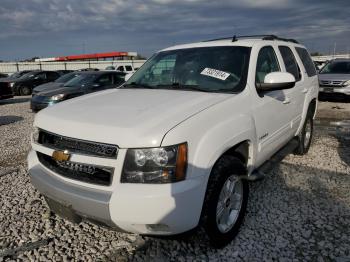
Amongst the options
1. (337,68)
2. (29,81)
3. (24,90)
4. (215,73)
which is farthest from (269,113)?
(29,81)

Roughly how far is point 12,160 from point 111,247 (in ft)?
12.5

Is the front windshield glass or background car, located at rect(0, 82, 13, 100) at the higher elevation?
the front windshield glass

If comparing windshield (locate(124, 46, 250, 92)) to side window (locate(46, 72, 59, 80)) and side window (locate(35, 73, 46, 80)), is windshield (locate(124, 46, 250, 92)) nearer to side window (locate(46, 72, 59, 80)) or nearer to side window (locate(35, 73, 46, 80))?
side window (locate(35, 73, 46, 80))

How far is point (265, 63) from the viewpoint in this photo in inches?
157

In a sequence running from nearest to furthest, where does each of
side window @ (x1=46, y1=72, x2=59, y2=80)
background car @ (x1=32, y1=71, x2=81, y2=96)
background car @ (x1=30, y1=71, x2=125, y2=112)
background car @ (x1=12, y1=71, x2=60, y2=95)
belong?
background car @ (x1=30, y1=71, x2=125, y2=112), background car @ (x1=32, y1=71, x2=81, y2=96), background car @ (x1=12, y1=71, x2=60, y2=95), side window @ (x1=46, y1=72, x2=59, y2=80)

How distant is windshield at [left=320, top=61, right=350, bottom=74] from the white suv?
10784 millimetres

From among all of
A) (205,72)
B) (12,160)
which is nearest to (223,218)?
(205,72)

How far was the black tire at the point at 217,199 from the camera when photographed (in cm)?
267

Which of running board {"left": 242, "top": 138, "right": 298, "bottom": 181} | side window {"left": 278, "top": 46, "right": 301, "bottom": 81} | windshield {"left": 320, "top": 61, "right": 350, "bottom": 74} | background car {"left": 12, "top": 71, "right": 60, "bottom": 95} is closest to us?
running board {"left": 242, "top": 138, "right": 298, "bottom": 181}

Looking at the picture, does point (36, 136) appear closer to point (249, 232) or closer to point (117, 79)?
point (249, 232)

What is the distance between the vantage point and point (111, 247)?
3.13 m

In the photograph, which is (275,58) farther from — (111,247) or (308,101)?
(111,247)

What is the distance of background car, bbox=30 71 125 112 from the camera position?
1024 cm

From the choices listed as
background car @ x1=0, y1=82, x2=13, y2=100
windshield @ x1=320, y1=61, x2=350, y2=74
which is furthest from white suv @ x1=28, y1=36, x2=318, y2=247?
background car @ x1=0, y1=82, x2=13, y2=100
